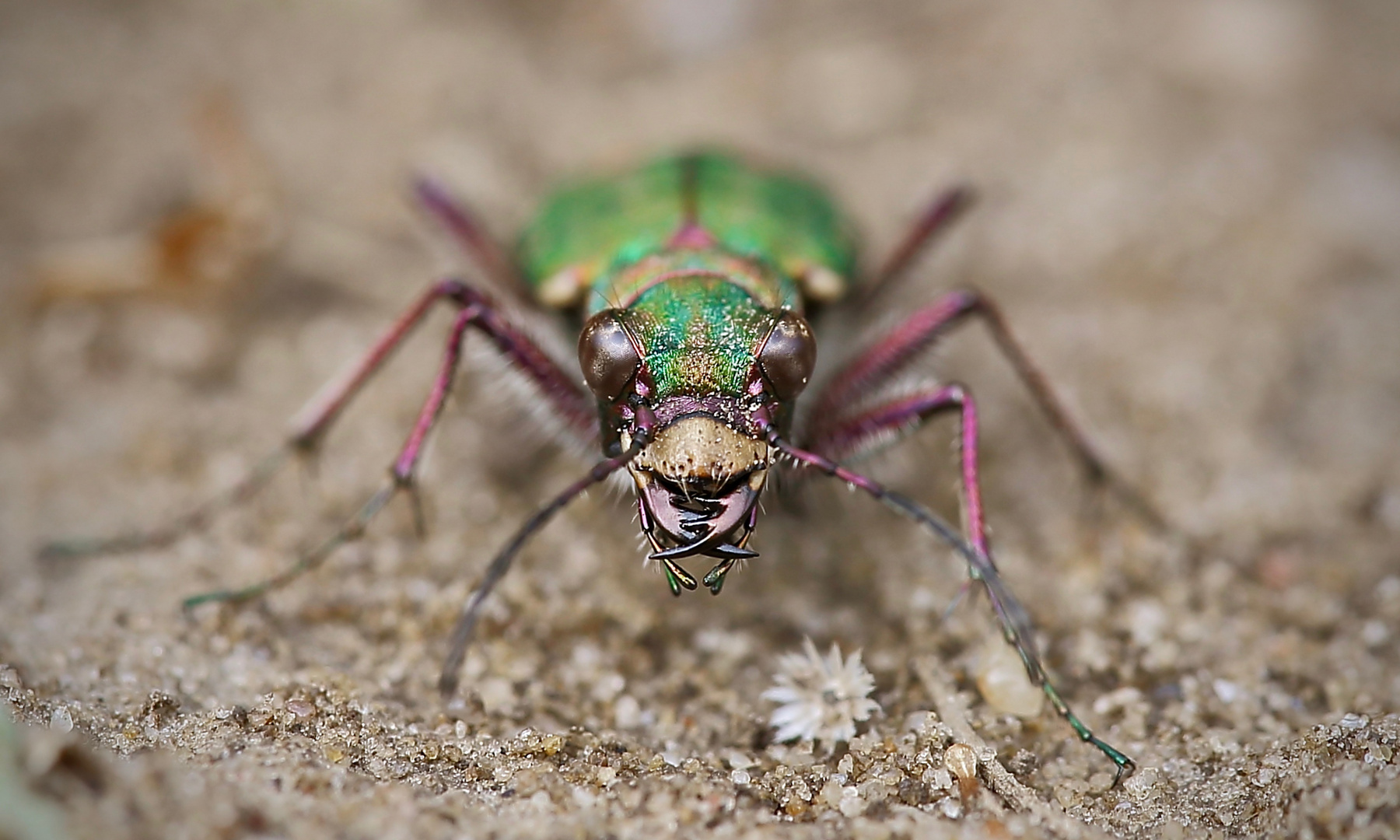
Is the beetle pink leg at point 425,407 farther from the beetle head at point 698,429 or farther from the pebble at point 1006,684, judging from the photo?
the pebble at point 1006,684

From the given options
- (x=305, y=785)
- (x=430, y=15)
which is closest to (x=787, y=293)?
(x=305, y=785)

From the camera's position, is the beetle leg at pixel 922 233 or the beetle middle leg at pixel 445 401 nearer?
the beetle middle leg at pixel 445 401

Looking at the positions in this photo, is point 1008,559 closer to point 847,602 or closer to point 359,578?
point 847,602

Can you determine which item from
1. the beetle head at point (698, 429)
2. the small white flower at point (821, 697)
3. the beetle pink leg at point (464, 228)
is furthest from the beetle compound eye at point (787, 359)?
the beetle pink leg at point (464, 228)

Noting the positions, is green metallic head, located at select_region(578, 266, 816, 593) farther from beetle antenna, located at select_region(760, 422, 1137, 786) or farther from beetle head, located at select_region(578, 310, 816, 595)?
beetle antenna, located at select_region(760, 422, 1137, 786)

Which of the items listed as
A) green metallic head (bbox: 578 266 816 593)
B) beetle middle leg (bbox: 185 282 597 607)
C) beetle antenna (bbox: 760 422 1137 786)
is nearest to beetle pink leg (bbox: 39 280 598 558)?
beetle middle leg (bbox: 185 282 597 607)
